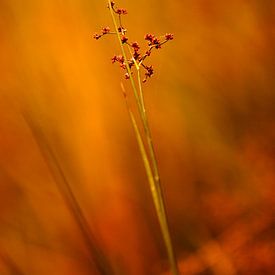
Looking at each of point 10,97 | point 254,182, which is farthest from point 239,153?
point 10,97

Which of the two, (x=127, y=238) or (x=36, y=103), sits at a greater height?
(x=36, y=103)

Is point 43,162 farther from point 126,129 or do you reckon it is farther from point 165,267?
point 165,267

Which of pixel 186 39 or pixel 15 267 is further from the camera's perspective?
pixel 186 39

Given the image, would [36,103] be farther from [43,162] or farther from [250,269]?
[250,269]

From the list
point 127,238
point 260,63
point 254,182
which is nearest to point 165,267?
point 127,238

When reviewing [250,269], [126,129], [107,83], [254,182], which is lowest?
[250,269]

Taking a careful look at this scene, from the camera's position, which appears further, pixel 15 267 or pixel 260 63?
pixel 260 63
